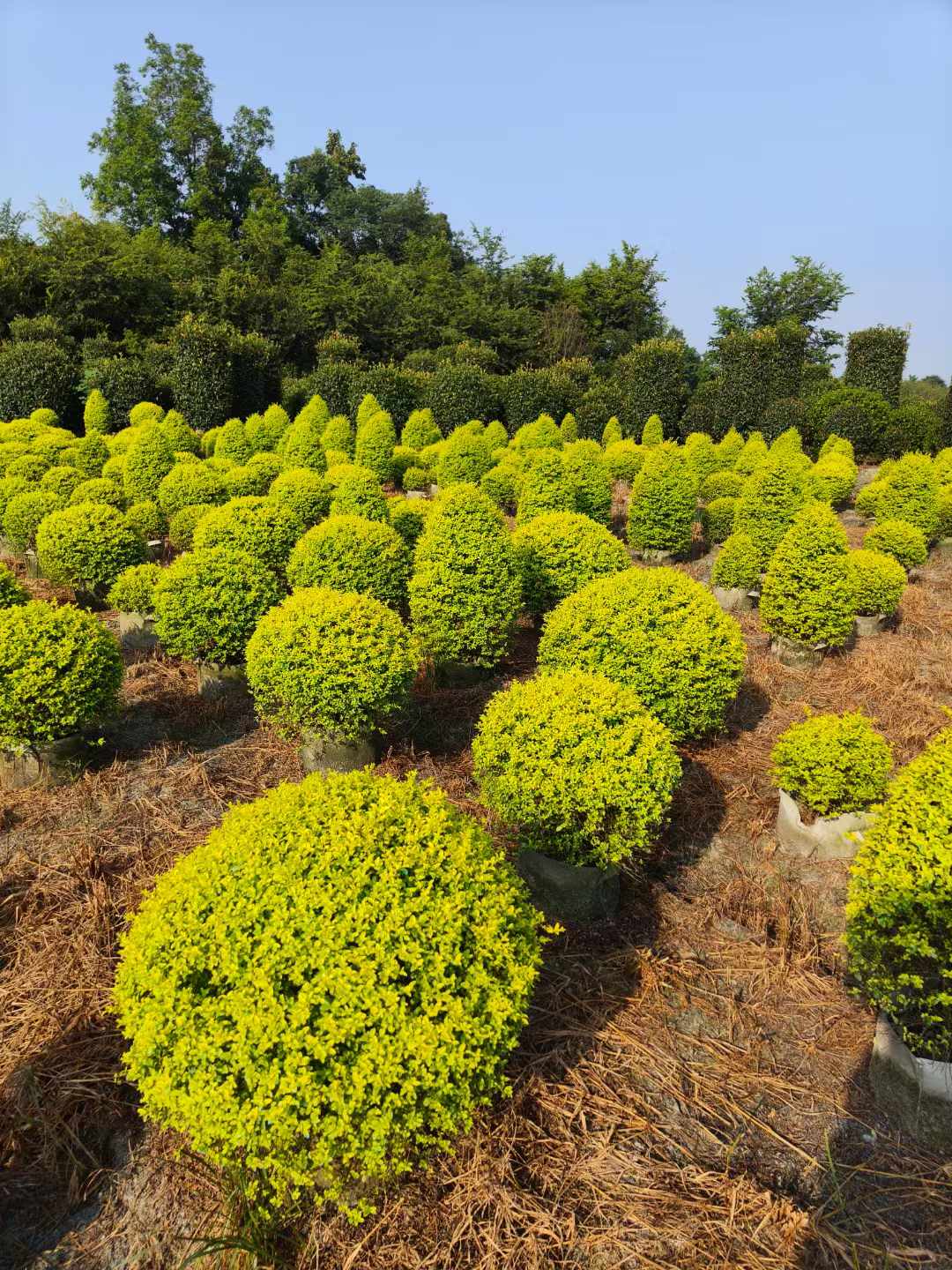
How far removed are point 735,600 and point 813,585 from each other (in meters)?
2.17

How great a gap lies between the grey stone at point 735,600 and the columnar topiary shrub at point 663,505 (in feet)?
6.33

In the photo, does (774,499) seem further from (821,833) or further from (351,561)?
(821,833)

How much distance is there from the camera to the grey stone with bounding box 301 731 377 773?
5465 mm

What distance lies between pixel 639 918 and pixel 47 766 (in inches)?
175

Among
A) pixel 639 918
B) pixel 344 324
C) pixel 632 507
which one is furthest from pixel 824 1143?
pixel 344 324

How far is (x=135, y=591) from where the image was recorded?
808cm

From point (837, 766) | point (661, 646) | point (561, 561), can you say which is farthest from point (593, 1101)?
point (561, 561)

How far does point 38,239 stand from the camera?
2786 centimetres

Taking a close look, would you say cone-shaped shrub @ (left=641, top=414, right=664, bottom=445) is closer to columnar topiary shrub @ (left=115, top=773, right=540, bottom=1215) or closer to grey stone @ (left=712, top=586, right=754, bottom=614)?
grey stone @ (left=712, top=586, right=754, bottom=614)

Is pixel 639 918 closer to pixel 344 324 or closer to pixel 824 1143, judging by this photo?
pixel 824 1143

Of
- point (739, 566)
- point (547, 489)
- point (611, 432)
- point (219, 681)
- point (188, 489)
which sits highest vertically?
point (611, 432)

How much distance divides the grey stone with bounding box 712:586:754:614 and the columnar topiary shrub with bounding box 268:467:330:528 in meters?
5.65

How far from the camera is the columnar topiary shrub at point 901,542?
9.71m

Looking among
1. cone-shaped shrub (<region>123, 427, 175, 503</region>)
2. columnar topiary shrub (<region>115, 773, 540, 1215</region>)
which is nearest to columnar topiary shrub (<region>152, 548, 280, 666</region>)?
columnar topiary shrub (<region>115, 773, 540, 1215</region>)
